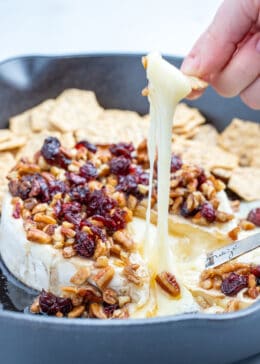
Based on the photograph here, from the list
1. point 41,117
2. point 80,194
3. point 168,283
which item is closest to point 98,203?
point 80,194

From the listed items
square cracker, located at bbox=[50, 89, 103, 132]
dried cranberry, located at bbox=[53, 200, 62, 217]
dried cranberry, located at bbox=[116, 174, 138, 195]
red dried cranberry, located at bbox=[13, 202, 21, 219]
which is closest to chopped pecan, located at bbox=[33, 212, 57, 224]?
dried cranberry, located at bbox=[53, 200, 62, 217]

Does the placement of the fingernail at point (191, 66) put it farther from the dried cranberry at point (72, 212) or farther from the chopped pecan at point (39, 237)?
the chopped pecan at point (39, 237)

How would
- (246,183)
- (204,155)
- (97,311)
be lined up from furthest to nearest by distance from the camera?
(204,155) → (246,183) → (97,311)

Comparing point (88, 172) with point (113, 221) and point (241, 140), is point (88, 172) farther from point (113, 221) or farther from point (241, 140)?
point (241, 140)

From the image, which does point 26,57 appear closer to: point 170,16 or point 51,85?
point 51,85

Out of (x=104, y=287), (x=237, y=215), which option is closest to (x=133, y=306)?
(x=104, y=287)
